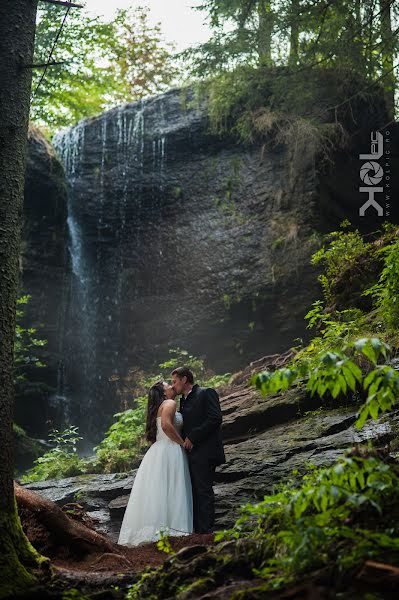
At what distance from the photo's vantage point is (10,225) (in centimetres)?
462

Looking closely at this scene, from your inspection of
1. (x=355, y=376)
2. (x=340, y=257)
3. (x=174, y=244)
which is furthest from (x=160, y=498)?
(x=174, y=244)

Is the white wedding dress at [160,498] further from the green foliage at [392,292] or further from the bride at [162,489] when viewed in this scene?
the green foliage at [392,292]

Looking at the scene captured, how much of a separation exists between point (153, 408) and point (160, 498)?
116cm

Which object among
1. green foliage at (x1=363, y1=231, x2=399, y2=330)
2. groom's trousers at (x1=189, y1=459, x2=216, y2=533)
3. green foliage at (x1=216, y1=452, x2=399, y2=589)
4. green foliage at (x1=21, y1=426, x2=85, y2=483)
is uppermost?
green foliage at (x1=363, y1=231, x2=399, y2=330)

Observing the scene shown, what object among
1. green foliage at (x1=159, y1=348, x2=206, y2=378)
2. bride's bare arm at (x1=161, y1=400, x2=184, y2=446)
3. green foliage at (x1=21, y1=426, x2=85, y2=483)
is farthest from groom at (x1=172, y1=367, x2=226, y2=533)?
green foliage at (x1=159, y1=348, x2=206, y2=378)

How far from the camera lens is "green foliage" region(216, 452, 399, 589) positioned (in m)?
2.95

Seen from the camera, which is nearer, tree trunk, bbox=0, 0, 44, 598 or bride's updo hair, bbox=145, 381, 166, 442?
tree trunk, bbox=0, 0, 44, 598

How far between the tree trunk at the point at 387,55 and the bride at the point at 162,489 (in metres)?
7.56

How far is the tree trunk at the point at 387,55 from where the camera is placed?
10852 millimetres

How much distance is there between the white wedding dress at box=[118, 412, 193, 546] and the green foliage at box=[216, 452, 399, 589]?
3492 mm

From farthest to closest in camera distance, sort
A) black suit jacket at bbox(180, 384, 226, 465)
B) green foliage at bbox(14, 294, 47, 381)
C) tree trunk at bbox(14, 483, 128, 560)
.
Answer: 1. green foliage at bbox(14, 294, 47, 381)
2. black suit jacket at bbox(180, 384, 226, 465)
3. tree trunk at bbox(14, 483, 128, 560)

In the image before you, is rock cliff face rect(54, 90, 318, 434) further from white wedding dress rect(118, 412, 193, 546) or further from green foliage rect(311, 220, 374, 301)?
white wedding dress rect(118, 412, 193, 546)

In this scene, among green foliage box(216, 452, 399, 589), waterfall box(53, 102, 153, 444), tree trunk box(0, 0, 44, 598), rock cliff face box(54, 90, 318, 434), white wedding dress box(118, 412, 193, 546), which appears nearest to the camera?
green foliage box(216, 452, 399, 589)

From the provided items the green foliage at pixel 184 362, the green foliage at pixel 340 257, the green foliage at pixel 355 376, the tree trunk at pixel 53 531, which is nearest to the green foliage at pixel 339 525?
the green foliage at pixel 355 376
